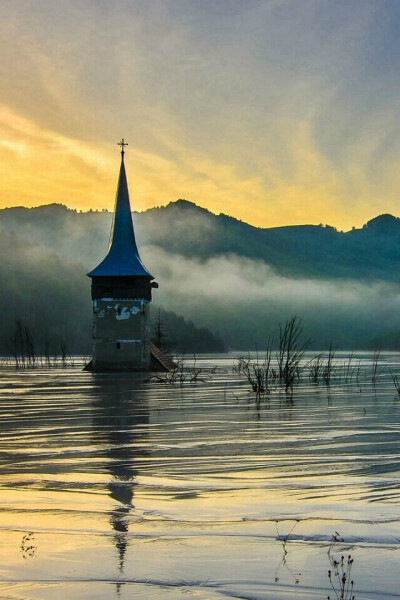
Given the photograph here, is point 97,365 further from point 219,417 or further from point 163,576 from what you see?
point 163,576

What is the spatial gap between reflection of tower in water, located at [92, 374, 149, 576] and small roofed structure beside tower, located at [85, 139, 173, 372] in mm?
34182

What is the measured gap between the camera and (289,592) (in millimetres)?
6086

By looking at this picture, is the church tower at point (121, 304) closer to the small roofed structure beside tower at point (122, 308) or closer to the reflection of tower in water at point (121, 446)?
the small roofed structure beside tower at point (122, 308)

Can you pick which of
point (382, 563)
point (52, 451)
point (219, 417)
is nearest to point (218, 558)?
point (382, 563)

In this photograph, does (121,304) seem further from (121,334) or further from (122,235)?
(122,235)

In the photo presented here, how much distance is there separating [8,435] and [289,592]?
37.0 feet

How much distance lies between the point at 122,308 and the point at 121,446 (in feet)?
168

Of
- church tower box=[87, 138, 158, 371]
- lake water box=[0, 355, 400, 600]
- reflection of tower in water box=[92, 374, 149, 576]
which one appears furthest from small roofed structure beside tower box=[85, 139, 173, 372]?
lake water box=[0, 355, 400, 600]

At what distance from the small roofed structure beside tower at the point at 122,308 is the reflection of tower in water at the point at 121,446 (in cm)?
3418

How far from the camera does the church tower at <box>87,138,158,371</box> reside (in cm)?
6381

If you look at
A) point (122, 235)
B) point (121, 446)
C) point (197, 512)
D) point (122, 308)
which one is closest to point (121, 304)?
point (122, 308)

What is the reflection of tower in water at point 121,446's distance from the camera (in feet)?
27.1

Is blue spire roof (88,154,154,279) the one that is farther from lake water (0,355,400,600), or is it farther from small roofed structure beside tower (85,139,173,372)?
lake water (0,355,400,600)

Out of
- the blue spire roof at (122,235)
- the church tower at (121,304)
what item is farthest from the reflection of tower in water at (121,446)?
the blue spire roof at (122,235)
